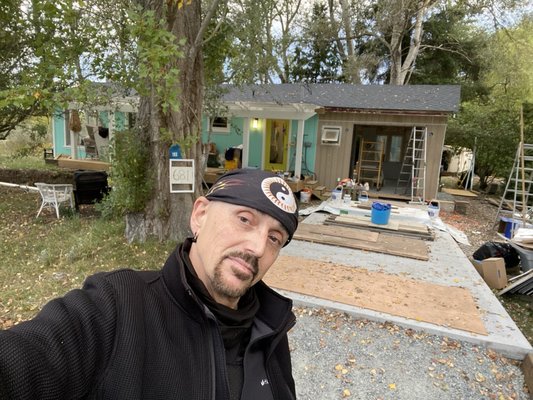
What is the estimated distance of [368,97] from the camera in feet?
43.9

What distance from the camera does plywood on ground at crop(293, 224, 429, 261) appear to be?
20.4 feet

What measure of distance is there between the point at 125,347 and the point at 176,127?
5000 millimetres

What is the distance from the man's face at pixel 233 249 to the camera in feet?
3.83

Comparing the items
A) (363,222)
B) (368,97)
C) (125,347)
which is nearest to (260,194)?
(125,347)

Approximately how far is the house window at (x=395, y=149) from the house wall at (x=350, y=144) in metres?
3.12

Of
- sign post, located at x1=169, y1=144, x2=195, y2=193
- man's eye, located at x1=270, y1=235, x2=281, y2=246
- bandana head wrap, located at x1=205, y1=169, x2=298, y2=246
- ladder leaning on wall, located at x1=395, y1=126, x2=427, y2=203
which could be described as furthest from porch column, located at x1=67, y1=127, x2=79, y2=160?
man's eye, located at x1=270, y1=235, x2=281, y2=246

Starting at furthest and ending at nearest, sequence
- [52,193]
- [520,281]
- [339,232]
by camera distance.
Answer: [52,193], [339,232], [520,281]

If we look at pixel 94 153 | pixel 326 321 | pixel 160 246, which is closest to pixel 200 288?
pixel 326 321

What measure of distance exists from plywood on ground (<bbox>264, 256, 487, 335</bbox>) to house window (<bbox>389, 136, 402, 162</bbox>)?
37.2 ft

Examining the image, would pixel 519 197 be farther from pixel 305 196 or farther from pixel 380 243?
pixel 380 243

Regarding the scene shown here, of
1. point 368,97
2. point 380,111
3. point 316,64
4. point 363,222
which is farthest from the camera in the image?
point 316,64

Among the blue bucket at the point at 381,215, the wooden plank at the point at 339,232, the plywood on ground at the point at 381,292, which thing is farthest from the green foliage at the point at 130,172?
the blue bucket at the point at 381,215

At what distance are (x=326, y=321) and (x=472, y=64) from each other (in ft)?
75.3

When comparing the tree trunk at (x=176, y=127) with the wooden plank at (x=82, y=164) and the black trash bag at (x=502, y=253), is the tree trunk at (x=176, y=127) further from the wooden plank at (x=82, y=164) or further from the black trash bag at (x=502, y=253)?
the wooden plank at (x=82, y=164)
